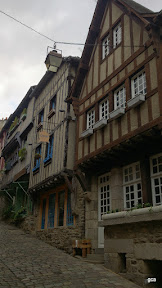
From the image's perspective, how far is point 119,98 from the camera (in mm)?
8383

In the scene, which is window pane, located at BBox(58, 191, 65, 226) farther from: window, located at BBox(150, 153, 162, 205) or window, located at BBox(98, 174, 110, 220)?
window, located at BBox(150, 153, 162, 205)

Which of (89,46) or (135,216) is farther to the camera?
(89,46)

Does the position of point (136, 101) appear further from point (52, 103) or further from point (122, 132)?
point (52, 103)

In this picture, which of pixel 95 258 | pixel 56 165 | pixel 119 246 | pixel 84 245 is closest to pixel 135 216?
pixel 119 246

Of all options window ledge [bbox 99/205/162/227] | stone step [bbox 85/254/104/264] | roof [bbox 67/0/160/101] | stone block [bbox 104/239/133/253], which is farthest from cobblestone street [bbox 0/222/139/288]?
roof [bbox 67/0/160/101]

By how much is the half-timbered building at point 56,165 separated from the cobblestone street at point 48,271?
1.18 m

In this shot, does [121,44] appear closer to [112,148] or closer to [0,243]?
[112,148]

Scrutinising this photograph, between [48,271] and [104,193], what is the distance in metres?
Answer: 3.15

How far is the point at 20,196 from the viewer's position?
1582cm

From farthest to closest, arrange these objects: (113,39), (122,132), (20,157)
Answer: (20,157) < (113,39) < (122,132)

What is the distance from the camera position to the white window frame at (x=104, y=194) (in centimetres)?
868

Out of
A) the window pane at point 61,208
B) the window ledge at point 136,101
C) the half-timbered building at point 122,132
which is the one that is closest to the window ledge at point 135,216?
the half-timbered building at point 122,132

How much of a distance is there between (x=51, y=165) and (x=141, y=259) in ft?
21.5

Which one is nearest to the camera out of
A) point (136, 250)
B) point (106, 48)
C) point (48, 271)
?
point (136, 250)
